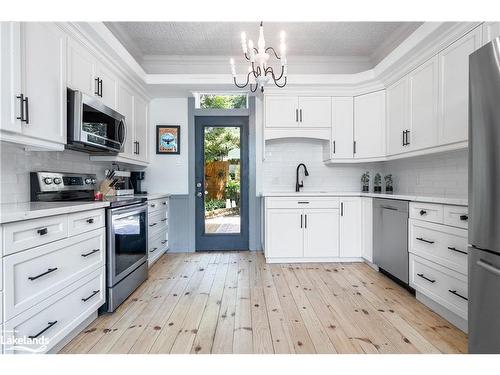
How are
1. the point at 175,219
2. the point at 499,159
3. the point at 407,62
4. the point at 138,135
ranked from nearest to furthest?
the point at 499,159 < the point at 407,62 < the point at 138,135 < the point at 175,219

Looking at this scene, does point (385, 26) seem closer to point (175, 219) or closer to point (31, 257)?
point (175, 219)

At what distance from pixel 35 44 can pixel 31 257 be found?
140 cm

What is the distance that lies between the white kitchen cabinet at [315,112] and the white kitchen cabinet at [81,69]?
2417 millimetres

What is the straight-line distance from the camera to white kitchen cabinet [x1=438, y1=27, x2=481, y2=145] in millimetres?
Answer: 2234

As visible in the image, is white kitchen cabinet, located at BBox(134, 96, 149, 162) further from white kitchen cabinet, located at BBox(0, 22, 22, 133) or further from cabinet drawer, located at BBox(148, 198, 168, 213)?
white kitchen cabinet, located at BBox(0, 22, 22, 133)

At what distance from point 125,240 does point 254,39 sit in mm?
2935

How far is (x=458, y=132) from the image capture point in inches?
92.4

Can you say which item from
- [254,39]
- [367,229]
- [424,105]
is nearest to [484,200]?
[424,105]

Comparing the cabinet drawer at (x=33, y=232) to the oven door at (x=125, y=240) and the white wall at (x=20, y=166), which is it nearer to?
the oven door at (x=125, y=240)

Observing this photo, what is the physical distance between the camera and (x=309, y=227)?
11.7 feet

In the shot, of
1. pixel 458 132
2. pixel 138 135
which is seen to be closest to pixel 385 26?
pixel 458 132

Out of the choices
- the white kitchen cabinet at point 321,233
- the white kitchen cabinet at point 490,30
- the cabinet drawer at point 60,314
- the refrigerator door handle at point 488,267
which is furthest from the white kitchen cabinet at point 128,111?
the white kitchen cabinet at point 490,30

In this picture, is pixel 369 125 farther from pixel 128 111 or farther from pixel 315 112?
pixel 128 111

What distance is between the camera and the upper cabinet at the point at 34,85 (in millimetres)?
1632
